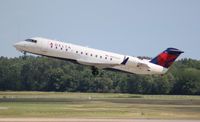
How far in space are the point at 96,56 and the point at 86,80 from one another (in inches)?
2699

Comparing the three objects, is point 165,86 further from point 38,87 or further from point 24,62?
point 24,62

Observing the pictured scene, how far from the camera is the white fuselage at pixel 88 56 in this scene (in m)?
77.1

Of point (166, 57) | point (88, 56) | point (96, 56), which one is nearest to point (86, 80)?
point (166, 57)

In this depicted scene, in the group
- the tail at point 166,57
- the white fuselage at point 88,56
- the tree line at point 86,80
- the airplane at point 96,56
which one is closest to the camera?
the white fuselage at point 88,56

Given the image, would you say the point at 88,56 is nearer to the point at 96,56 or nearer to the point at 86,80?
the point at 96,56

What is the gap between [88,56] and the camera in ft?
265

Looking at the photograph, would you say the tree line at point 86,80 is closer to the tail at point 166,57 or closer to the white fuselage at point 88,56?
the tail at point 166,57

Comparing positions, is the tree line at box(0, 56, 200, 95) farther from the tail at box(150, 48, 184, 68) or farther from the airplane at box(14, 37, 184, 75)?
the airplane at box(14, 37, 184, 75)

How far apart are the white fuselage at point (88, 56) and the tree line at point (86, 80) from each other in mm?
42165

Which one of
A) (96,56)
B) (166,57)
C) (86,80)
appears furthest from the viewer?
(86,80)

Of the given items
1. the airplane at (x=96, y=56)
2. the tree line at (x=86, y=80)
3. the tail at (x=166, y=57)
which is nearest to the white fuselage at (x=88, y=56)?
the airplane at (x=96, y=56)

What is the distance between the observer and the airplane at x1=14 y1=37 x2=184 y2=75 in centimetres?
7725

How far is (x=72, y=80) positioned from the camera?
150000 mm

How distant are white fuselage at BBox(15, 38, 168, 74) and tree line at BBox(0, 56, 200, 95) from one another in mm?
42165
